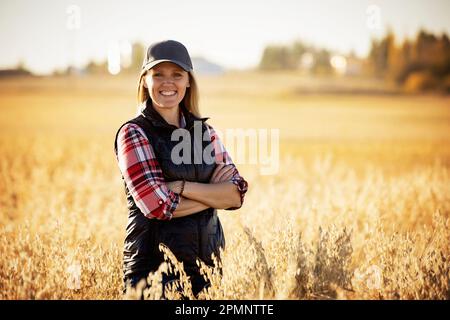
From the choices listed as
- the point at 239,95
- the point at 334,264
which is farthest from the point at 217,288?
the point at 239,95

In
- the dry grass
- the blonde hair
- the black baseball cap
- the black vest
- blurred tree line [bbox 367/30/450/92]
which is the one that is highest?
blurred tree line [bbox 367/30/450/92]

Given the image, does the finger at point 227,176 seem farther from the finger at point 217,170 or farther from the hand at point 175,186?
the hand at point 175,186

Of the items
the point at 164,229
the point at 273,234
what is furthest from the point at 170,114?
the point at 273,234

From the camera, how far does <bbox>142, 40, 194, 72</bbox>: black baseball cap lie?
3.21 meters

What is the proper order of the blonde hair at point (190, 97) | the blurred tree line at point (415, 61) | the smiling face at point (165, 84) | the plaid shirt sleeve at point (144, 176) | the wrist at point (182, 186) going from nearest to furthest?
the plaid shirt sleeve at point (144, 176), the wrist at point (182, 186), the smiling face at point (165, 84), the blonde hair at point (190, 97), the blurred tree line at point (415, 61)

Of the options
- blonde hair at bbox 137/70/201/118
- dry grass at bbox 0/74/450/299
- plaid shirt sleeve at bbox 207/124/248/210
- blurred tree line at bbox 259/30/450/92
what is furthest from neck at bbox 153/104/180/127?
blurred tree line at bbox 259/30/450/92

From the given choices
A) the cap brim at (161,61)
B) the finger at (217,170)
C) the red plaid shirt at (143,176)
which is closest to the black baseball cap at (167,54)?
the cap brim at (161,61)

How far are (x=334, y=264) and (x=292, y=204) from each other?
Result: 2430 millimetres

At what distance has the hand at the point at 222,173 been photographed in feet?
11.1

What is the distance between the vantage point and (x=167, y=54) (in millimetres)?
3211

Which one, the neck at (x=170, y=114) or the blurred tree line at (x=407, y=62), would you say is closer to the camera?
the neck at (x=170, y=114)

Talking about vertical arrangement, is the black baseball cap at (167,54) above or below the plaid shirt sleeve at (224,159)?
above

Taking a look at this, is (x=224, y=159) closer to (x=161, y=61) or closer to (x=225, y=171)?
(x=225, y=171)

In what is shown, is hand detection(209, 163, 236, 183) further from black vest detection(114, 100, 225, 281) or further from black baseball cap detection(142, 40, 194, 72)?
black baseball cap detection(142, 40, 194, 72)
